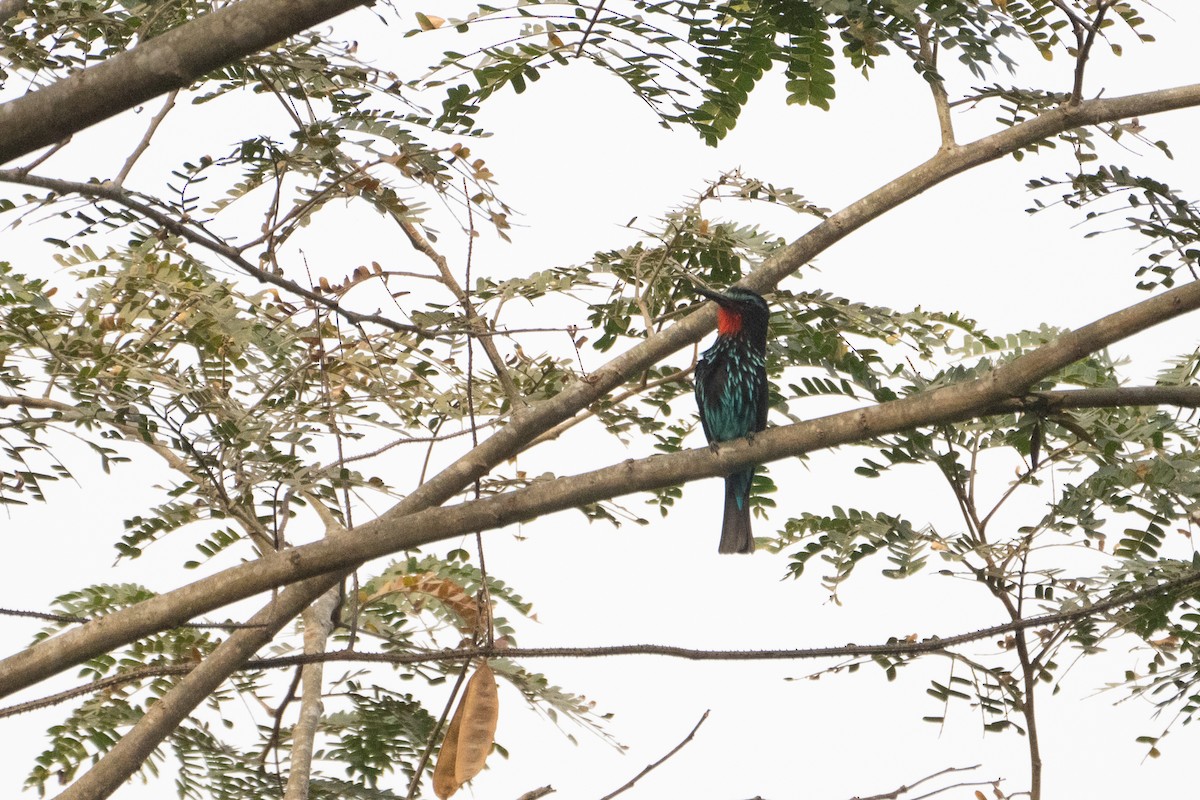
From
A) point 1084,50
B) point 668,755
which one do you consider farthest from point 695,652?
point 1084,50

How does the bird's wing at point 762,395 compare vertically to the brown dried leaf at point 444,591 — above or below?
above

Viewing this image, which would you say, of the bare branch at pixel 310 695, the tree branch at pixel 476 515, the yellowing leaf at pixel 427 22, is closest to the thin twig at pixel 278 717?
the bare branch at pixel 310 695

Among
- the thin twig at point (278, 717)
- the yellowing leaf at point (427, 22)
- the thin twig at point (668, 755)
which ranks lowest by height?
the thin twig at point (668, 755)

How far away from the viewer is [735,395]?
17.6 ft

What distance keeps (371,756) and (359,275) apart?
229 centimetres

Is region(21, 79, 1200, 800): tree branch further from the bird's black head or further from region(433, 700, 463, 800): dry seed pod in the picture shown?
the bird's black head

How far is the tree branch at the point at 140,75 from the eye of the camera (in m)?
2.62

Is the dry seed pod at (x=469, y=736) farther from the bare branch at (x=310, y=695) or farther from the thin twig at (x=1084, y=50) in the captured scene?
the thin twig at (x=1084, y=50)

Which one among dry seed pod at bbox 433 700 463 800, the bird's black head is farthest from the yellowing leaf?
dry seed pod at bbox 433 700 463 800

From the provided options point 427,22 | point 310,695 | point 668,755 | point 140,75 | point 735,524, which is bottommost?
point 668,755

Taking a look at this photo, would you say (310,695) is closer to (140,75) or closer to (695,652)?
(695,652)

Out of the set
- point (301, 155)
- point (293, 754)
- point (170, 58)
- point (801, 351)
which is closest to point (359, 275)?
point (301, 155)

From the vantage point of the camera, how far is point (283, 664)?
362 centimetres

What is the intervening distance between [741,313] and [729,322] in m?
0.07
